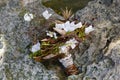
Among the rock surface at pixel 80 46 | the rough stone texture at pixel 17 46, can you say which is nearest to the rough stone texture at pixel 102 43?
the rock surface at pixel 80 46

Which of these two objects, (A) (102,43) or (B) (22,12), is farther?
(B) (22,12)

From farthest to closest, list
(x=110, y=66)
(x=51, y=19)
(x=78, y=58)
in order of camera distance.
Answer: (x=51, y=19), (x=78, y=58), (x=110, y=66)

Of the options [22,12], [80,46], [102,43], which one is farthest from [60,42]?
[22,12]

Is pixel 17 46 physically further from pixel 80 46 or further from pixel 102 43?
pixel 102 43

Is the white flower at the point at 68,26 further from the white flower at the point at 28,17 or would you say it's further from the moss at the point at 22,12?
the moss at the point at 22,12

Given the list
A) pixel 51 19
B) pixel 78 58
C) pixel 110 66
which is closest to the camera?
pixel 110 66

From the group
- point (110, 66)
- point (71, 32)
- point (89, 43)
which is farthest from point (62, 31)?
point (110, 66)

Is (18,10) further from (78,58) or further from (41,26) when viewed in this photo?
(78,58)
